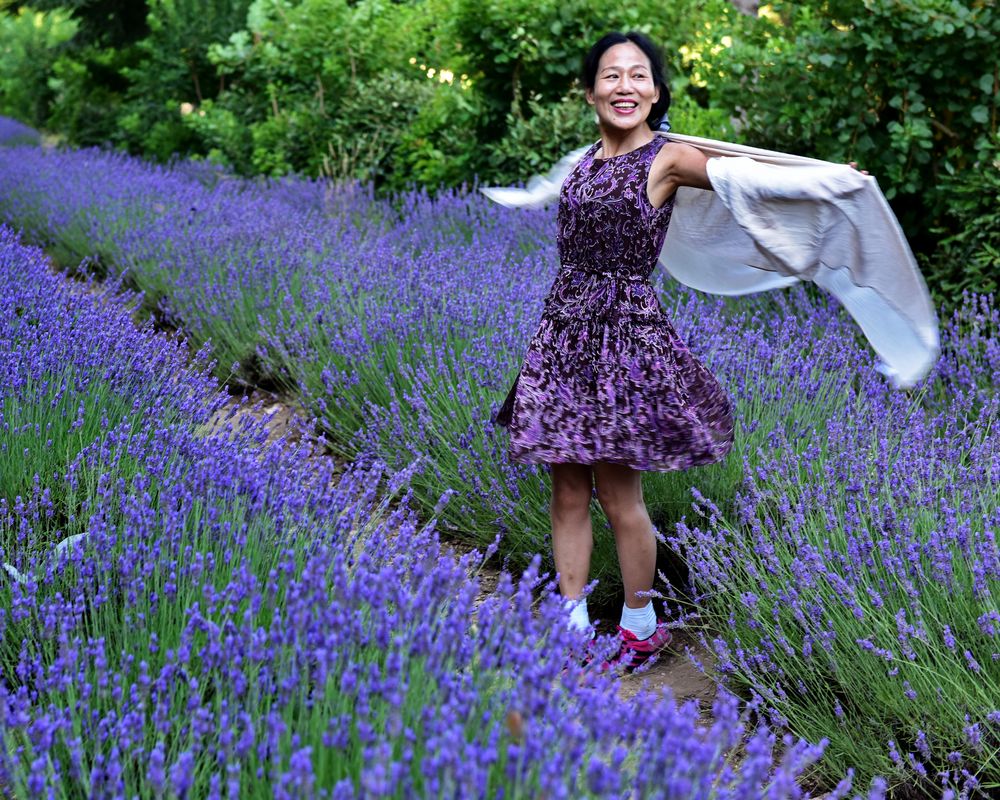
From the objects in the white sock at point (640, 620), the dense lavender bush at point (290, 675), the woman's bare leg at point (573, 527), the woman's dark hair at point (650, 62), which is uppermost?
the woman's dark hair at point (650, 62)

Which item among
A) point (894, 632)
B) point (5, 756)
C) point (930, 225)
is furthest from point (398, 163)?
point (5, 756)

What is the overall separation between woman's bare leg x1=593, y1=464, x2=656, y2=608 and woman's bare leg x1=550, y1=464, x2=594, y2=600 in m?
0.05

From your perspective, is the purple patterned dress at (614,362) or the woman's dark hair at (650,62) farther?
the woman's dark hair at (650,62)

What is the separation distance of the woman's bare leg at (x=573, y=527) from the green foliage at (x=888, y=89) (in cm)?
270

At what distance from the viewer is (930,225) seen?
4.85 m

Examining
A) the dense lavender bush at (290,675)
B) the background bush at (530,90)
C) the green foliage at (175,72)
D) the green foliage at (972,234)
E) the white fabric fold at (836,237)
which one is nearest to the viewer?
the dense lavender bush at (290,675)

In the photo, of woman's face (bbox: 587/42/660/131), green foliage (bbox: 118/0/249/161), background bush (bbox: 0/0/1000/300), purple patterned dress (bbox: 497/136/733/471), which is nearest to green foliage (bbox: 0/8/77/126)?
background bush (bbox: 0/0/1000/300)

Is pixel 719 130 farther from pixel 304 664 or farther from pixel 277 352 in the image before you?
pixel 304 664

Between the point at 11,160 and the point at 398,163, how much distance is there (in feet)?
12.5

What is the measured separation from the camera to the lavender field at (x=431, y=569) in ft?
4.69

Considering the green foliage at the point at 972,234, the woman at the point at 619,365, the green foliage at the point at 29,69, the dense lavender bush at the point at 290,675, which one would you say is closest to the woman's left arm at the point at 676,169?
the woman at the point at 619,365

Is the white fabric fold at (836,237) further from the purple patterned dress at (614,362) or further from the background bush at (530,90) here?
the background bush at (530,90)

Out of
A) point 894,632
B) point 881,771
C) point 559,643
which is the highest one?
point 559,643

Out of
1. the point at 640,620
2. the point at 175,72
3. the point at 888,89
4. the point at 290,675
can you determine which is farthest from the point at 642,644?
the point at 175,72
